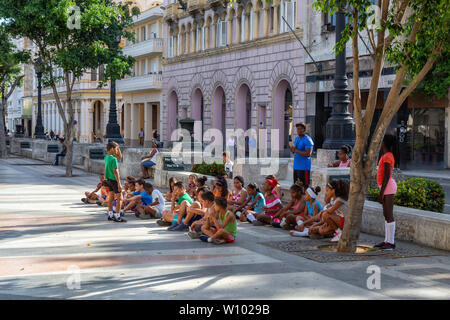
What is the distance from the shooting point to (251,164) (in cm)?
1741

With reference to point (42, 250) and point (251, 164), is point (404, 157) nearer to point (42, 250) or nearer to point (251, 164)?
point (251, 164)

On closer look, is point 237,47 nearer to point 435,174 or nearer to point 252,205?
point 435,174

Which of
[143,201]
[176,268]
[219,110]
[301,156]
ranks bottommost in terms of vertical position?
[176,268]

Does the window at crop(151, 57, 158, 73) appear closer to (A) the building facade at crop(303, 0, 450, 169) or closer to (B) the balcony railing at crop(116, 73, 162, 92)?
(B) the balcony railing at crop(116, 73, 162, 92)

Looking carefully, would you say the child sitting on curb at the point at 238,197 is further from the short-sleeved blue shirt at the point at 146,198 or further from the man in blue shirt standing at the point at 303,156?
the short-sleeved blue shirt at the point at 146,198

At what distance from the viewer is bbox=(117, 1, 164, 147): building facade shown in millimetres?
53062

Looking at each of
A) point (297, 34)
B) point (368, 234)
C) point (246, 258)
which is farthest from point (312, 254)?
point (297, 34)

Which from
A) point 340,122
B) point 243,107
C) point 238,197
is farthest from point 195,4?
point 238,197

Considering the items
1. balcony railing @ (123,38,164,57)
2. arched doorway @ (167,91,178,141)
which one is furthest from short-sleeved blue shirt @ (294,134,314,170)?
balcony railing @ (123,38,164,57)

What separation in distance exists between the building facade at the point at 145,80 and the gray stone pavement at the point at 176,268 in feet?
133

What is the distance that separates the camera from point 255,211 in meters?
13.9

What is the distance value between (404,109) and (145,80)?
90.8ft

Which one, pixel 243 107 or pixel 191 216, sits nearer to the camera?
pixel 191 216
